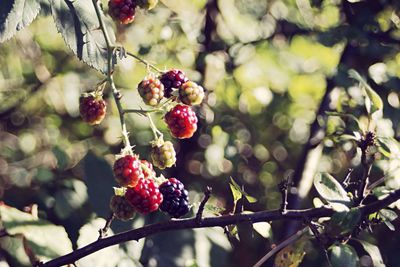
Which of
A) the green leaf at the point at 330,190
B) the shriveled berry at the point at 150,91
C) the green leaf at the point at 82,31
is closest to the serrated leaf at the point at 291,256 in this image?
the green leaf at the point at 330,190

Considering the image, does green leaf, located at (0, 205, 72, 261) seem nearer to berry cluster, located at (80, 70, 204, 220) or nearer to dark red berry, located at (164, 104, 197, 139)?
berry cluster, located at (80, 70, 204, 220)

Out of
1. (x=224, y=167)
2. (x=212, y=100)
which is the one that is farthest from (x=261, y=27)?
(x=224, y=167)

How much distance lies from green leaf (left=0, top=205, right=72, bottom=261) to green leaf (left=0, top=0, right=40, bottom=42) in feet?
1.93

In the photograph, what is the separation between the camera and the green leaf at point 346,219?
122 centimetres

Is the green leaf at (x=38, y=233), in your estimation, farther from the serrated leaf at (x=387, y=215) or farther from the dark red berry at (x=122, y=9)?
the serrated leaf at (x=387, y=215)

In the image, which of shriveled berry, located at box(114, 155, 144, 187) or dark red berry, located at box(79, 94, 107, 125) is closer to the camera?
shriveled berry, located at box(114, 155, 144, 187)

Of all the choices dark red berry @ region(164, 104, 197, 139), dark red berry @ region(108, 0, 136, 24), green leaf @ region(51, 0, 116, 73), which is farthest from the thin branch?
dark red berry @ region(108, 0, 136, 24)

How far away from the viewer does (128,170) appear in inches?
52.6

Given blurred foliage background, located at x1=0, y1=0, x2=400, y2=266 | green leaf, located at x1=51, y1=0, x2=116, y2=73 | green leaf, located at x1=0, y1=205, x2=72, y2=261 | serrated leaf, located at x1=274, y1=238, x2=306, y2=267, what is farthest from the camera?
blurred foliage background, located at x1=0, y1=0, x2=400, y2=266

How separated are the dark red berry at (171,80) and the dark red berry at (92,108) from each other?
14cm

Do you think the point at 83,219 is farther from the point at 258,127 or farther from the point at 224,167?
the point at 258,127

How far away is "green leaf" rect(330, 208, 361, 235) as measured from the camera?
122cm

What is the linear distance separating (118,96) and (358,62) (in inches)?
49.1

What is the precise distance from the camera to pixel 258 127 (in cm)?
272
